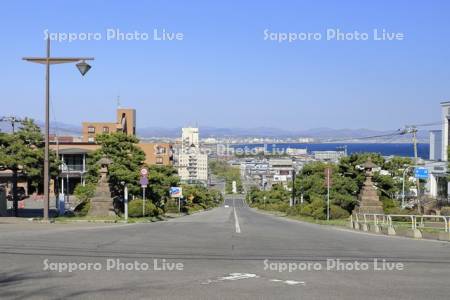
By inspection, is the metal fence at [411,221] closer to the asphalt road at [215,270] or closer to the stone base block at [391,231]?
the stone base block at [391,231]

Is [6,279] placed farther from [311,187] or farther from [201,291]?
[311,187]

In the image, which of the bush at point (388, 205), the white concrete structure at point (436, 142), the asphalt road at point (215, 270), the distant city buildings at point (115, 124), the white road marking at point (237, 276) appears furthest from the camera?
the distant city buildings at point (115, 124)

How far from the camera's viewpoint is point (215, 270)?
39.0 feet

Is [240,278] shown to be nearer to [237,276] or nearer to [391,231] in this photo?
[237,276]

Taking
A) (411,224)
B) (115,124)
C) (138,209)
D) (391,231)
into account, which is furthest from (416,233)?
(115,124)

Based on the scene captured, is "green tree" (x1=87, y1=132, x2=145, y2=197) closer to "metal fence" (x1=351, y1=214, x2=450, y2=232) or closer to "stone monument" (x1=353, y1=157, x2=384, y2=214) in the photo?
"stone monument" (x1=353, y1=157, x2=384, y2=214)

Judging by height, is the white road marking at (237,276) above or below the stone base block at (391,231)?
above

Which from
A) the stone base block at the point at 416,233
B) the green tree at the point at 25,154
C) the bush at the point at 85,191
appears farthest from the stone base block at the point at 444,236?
the bush at the point at 85,191

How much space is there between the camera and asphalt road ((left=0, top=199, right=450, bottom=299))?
951 centimetres

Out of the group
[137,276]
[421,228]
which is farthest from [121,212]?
[137,276]

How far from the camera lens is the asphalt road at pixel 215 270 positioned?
951 cm

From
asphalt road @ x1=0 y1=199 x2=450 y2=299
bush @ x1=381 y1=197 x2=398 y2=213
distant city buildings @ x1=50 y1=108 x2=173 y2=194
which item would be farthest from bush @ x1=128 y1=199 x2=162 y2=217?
distant city buildings @ x1=50 y1=108 x2=173 y2=194

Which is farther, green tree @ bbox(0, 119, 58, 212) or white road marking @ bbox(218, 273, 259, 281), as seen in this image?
green tree @ bbox(0, 119, 58, 212)

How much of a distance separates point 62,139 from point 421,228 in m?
102
